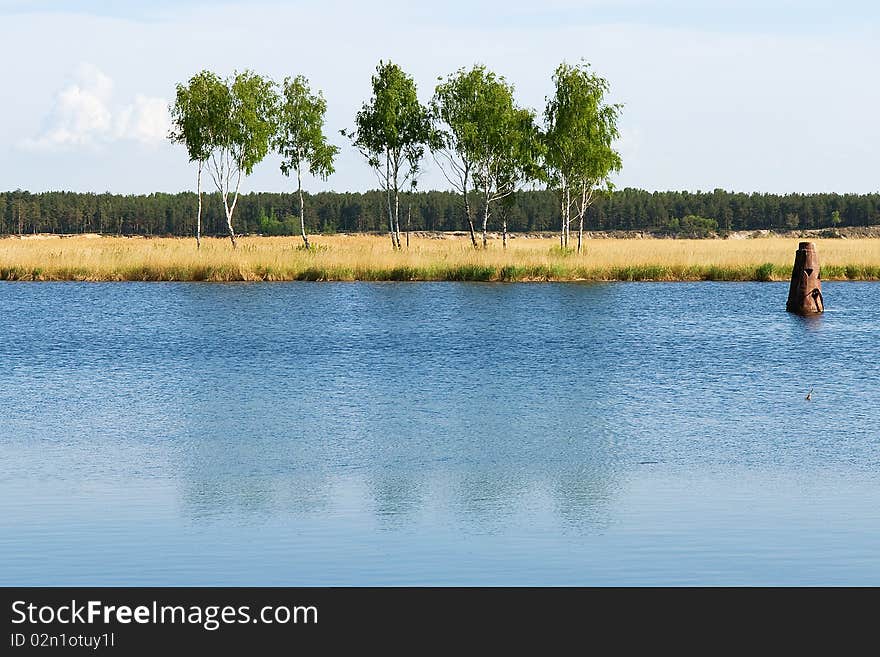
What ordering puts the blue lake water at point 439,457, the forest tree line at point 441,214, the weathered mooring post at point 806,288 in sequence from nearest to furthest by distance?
the blue lake water at point 439,457, the weathered mooring post at point 806,288, the forest tree line at point 441,214

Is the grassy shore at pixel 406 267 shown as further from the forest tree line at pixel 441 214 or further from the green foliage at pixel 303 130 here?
the forest tree line at pixel 441 214

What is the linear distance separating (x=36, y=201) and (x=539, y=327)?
13699 centimetres

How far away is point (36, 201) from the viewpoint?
507 ft

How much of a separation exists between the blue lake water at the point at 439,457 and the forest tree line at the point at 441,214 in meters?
124

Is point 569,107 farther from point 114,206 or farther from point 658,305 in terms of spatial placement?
point 114,206

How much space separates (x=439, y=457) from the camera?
12.6 metres

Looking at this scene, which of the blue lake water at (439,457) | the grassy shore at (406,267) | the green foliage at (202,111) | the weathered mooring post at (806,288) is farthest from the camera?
the green foliage at (202,111)

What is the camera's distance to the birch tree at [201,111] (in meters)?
62.9

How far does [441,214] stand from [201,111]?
9283 cm

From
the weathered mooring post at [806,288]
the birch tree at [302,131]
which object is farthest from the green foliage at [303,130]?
the weathered mooring post at [806,288]

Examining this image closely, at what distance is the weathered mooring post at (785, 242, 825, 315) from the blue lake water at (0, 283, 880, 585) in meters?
5.73

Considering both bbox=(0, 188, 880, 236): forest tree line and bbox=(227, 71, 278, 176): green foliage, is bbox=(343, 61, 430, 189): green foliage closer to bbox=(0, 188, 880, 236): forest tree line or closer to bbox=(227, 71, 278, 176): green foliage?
bbox=(227, 71, 278, 176): green foliage
